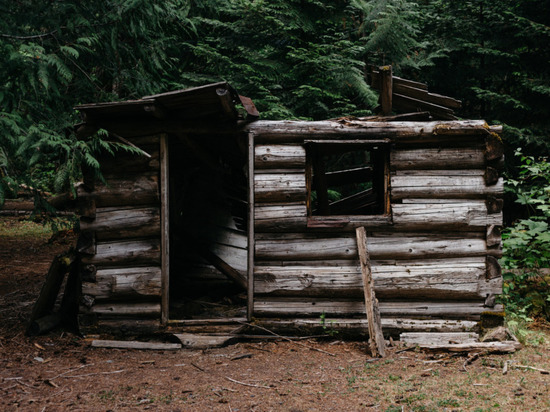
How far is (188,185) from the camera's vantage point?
941 centimetres

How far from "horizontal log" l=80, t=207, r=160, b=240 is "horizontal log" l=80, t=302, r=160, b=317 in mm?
997

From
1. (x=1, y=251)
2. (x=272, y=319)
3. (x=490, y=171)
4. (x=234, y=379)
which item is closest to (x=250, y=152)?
(x=272, y=319)

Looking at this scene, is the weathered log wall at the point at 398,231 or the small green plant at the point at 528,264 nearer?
the weathered log wall at the point at 398,231

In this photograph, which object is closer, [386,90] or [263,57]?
[386,90]

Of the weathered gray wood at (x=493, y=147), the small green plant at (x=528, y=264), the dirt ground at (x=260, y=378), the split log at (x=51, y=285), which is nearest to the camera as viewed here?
the dirt ground at (x=260, y=378)

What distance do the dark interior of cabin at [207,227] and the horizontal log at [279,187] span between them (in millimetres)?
1389

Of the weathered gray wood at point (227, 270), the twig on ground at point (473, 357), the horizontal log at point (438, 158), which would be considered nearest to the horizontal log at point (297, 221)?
the horizontal log at point (438, 158)

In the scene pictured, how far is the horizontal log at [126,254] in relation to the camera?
20.3 feet

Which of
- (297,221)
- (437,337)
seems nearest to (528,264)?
(437,337)

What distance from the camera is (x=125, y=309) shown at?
618cm

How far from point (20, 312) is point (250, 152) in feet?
15.7

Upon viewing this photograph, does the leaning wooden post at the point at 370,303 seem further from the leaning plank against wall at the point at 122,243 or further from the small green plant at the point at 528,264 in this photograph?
the leaning plank against wall at the point at 122,243

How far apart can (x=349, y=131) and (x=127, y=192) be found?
11.1ft

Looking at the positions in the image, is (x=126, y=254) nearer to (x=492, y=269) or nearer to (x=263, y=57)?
(x=492, y=269)
